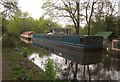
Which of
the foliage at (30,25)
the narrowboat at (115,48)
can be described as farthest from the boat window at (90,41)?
the foliage at (30,25)

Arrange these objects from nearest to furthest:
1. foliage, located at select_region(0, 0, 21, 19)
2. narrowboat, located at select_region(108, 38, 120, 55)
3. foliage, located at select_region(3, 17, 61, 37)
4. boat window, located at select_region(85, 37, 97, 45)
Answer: foliage, located at select_region(0, 0, 21, 19)
narrowboat, located at select_region(108, 38, 120, 55)
boat window, located at select_region(85, 37, 97, 45)
foliage, located at select_region(3, 17, 61, 37)

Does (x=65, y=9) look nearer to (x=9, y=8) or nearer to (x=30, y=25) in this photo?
(x=9, y=8)

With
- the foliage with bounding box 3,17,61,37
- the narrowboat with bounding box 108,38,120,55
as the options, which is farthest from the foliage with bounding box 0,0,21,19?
the foliage with bounding box 3,17,61,37

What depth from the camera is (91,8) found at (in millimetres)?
24141

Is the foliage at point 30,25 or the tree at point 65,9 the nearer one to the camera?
the tree at point 65,9

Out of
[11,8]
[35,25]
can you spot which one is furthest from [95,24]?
[35,25]

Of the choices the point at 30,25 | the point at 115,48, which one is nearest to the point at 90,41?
the point at 115,48

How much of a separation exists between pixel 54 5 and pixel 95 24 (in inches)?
206

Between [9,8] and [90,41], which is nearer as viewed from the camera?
[9,8]

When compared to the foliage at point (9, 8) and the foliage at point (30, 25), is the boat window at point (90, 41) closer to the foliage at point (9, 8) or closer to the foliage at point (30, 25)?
the foliage at point (9, 8)

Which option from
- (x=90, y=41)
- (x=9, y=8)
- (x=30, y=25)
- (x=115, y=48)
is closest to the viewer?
(x=9, y=8)

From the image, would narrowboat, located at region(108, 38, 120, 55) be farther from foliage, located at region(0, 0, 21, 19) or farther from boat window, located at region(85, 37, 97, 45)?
foliage, located at region(0, 0, 21, 19)

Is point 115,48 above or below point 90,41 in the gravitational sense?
below

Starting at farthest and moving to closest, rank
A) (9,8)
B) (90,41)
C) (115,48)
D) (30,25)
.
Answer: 1. (30,25)
2. (90,41)
3. (115,48)
4. (9,8)
